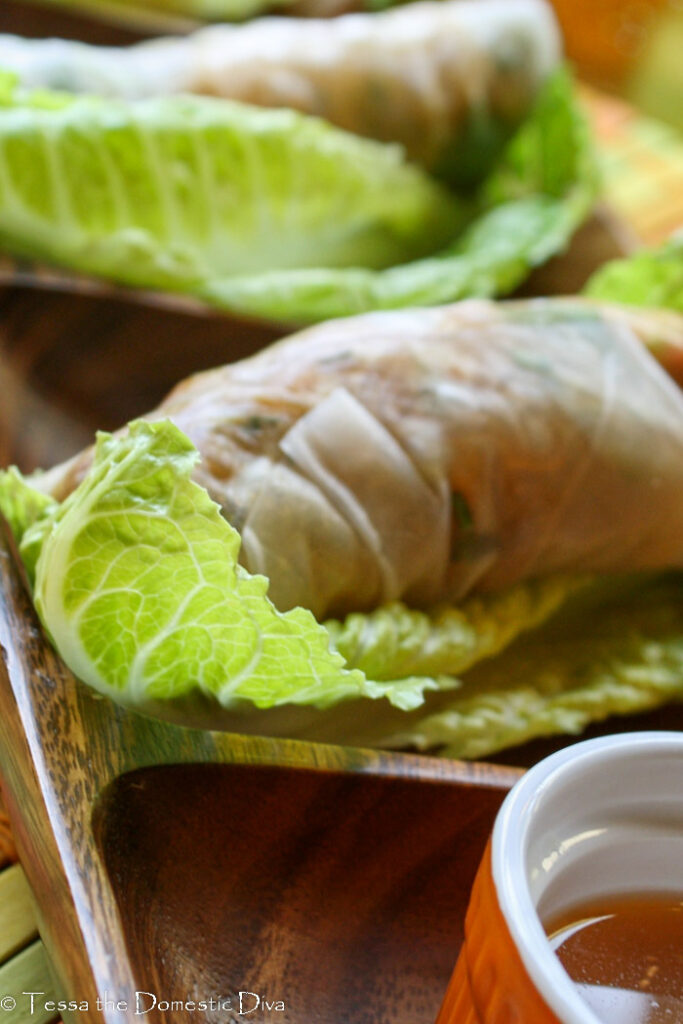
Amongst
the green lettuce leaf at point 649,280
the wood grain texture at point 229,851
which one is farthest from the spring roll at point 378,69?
the wood grain texture at point 229,851

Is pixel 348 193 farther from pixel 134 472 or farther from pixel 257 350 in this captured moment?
pixel 134 472

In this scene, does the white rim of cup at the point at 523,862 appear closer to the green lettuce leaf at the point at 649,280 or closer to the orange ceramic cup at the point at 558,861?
the orange ceramic cup at the point at 558,861

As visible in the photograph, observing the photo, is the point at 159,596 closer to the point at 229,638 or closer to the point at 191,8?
the point at 229,638

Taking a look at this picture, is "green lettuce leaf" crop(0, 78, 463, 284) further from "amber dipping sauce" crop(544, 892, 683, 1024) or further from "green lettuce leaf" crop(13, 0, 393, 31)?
"amber dipping sauce" crop(544, 892, 683, 1024)

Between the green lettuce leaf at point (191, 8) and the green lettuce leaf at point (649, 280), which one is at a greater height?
the green lettuce leaf at point (191, 8)

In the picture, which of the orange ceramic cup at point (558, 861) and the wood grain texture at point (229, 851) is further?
the wood grain texture at point (229, 851)

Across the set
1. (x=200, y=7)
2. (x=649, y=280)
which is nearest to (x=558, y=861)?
(x=649, y=280)

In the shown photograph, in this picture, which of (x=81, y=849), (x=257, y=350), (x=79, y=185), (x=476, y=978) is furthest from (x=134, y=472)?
(x=79, y=185)
